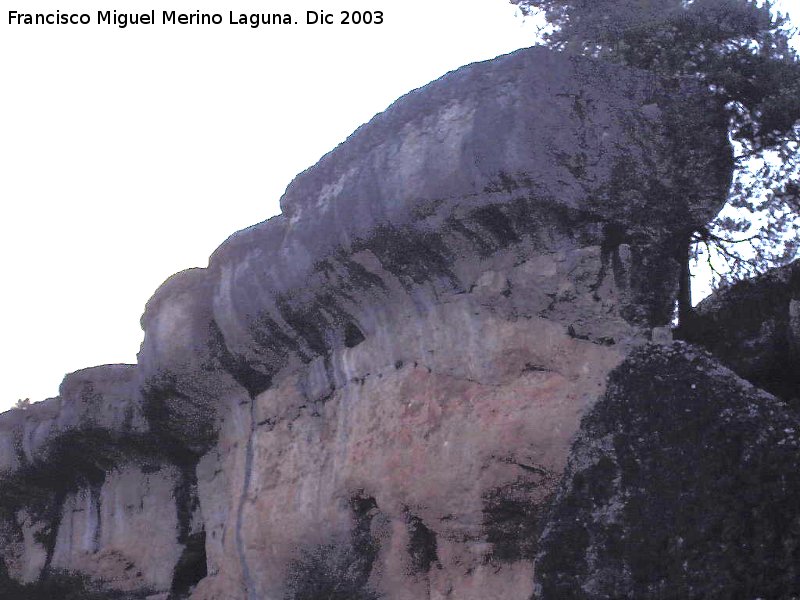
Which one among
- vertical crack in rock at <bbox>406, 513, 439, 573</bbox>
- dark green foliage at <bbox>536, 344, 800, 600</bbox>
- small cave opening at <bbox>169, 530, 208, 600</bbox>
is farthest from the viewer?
small cave opening at <bbox>169, 530, 208, 600</bbox>

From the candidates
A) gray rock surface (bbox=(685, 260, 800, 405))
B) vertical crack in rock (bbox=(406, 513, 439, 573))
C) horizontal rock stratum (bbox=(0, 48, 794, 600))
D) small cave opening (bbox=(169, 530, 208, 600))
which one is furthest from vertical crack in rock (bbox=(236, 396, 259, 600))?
gray rock surface (bbox=(685, 260, 800, 405))

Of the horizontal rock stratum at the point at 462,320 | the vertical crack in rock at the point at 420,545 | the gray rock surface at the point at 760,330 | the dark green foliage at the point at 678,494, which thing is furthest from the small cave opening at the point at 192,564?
the dark green foliage at the point at 678,494

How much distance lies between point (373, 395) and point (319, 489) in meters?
0.87

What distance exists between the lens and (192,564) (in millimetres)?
9422

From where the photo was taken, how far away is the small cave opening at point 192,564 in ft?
30.7

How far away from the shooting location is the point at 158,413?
912 centimetres

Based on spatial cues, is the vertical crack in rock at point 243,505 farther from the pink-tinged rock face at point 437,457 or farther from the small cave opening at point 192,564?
the small cave opening at point 192,564

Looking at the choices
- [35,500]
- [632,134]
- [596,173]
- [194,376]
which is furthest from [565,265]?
[35,500]

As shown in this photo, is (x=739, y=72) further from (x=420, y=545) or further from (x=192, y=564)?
(x=192, y=564)

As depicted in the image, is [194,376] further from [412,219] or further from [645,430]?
[645,430]

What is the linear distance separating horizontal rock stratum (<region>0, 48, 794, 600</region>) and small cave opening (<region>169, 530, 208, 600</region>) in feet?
4.91

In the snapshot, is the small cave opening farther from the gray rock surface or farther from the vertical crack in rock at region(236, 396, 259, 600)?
the gray rock surface

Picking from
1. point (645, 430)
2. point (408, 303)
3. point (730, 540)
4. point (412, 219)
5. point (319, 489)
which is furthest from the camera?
point (319, 489)

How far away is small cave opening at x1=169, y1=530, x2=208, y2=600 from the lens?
9.37 metres
